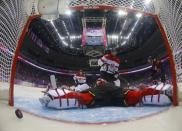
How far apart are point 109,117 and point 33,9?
982 mm

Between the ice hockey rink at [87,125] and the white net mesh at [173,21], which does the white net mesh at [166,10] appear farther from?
the ice hockey rink at [87,125]

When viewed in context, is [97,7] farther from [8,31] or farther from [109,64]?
[109,64]

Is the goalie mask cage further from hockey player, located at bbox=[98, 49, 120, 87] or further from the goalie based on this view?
hockey player, located at bbox=[98, 49, 120, 87]

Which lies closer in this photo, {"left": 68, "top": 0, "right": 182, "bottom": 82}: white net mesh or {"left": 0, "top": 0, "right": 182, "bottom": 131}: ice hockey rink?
{"left": 0, "top": 0, "right": 182, "bottom": 131}: ice hockey rink

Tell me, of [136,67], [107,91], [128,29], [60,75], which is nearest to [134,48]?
[136,67]

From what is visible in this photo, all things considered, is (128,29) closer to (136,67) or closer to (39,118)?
(136,67)

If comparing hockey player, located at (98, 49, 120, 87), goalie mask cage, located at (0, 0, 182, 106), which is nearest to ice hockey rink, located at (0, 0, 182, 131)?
goalie mask cage, located at (0, 0, 182, 106)

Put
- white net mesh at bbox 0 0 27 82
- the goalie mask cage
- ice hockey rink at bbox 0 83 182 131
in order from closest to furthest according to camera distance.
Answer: ice hockey rink at bbox 0 83 182 131 < the goalie mask cage < white net mesh at bbox 0 0 27 82

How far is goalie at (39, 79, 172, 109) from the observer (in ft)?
8.94

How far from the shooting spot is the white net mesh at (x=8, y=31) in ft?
8.94

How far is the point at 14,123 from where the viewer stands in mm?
1876

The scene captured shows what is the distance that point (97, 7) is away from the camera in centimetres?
257

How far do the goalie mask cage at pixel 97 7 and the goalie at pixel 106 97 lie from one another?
20cm

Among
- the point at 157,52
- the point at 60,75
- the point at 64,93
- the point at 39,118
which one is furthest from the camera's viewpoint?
the point at 60,75
